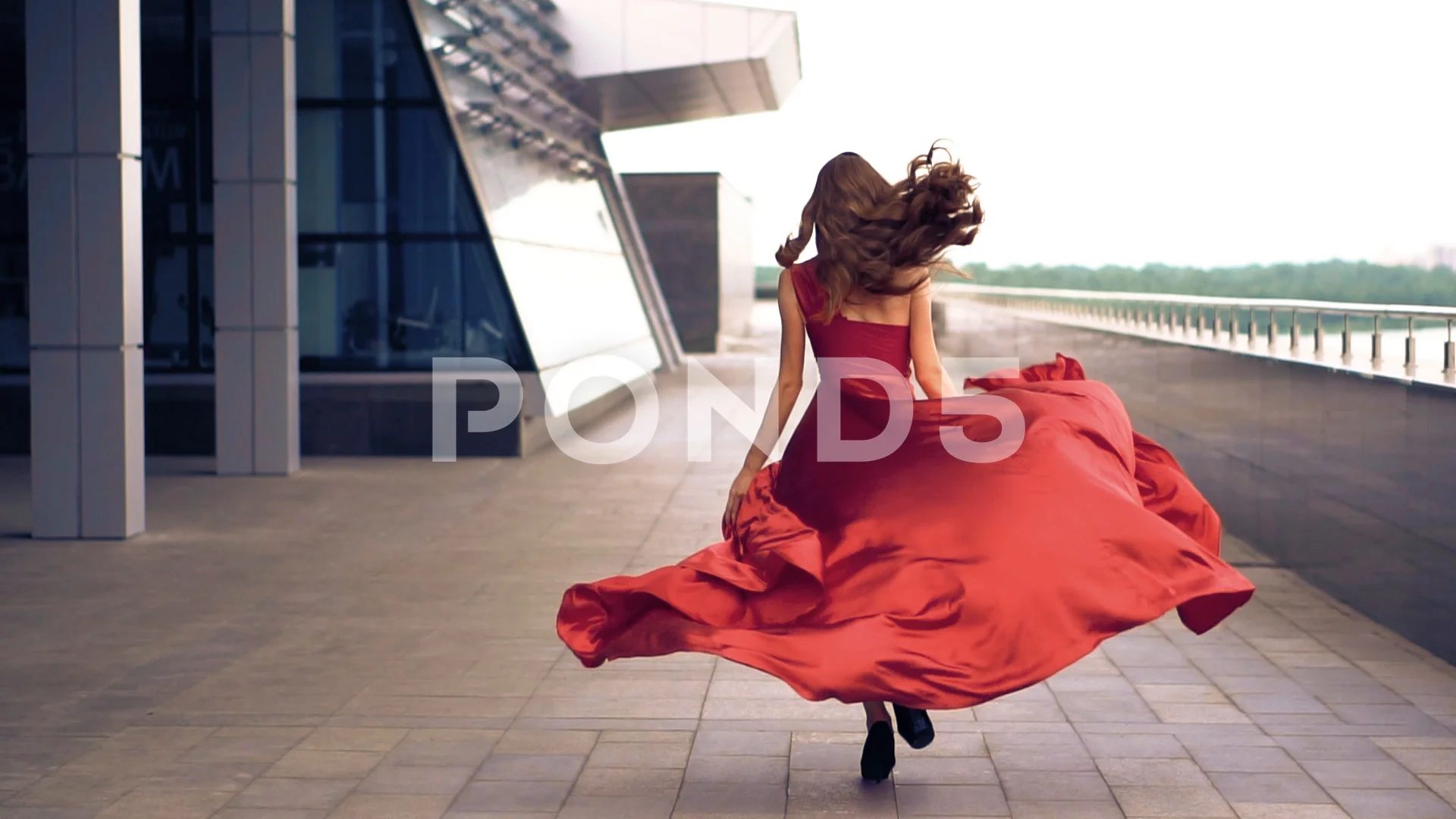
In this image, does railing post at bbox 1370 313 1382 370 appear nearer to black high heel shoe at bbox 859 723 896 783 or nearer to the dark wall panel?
black high heel shoe at bbox 859 723 896 783

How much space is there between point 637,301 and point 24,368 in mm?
13584

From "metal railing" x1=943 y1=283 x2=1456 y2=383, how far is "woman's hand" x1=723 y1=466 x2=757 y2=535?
3.75 m

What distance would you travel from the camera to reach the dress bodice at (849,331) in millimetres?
4617

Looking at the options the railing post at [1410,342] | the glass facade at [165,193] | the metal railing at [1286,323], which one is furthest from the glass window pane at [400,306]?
the railing post at [1410,342]

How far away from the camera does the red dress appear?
13.7ft

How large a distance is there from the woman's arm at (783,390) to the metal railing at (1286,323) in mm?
3615

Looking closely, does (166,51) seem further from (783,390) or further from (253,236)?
(783,390)

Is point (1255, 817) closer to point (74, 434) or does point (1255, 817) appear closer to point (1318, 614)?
point (1318, 614)

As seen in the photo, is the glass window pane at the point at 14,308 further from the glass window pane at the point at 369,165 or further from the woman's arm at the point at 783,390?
the woman's arm at the point at 783,390

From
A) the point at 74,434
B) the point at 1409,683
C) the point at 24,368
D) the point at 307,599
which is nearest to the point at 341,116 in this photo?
the point at 24,368

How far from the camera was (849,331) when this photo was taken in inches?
182

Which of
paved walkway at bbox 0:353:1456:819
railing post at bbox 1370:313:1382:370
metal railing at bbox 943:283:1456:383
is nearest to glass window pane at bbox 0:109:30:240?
paved walkway at bbox 0:353:1456:819

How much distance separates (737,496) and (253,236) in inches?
369

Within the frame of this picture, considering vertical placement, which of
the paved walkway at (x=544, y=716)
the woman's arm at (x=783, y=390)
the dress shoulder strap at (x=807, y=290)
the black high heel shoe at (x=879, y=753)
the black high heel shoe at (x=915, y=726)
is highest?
the dress shoulder strap at (x=807, y=290)
